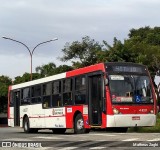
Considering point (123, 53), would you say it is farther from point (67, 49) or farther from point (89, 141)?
point (89, 141)

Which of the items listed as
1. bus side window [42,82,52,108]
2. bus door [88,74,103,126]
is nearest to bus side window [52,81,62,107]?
bus side window [42,82,52,108]

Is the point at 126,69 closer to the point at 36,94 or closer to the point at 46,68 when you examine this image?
the point at 36,94

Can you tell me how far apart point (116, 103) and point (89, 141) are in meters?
4.08

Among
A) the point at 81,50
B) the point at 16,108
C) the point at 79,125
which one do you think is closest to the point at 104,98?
the point at 79,125

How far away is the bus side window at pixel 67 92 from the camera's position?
2123 cm

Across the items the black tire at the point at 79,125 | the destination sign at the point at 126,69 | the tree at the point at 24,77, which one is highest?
the tree at the point at 24,77

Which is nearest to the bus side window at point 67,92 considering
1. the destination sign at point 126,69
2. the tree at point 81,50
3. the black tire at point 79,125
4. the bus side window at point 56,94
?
the bus side window at point 56,94

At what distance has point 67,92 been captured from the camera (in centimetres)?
2141

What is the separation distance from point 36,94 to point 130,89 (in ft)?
24.1

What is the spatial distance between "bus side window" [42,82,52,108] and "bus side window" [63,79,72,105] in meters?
1.62

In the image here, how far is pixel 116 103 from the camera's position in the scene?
1867cm

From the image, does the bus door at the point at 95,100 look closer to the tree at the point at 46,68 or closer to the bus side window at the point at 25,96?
the bus side window at the point at 25,96

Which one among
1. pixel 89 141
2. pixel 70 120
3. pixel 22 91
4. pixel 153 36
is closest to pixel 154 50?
pixel 153 36

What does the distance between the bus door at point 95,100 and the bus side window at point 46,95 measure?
3972 mm
